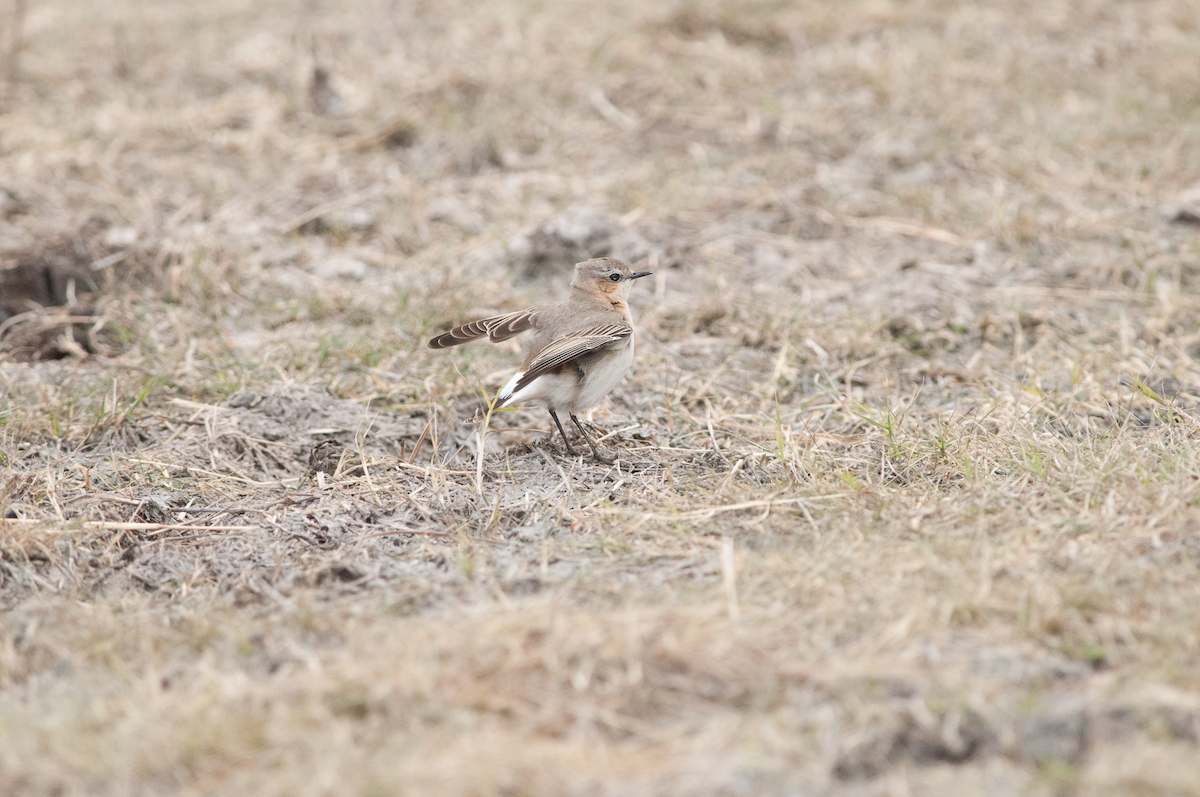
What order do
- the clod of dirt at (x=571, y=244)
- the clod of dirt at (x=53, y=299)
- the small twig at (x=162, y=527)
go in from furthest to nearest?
the clod of dirt at (x=571, y=244) → the clod of dirt at (x=53, y=299) → the small twig at (x=162, y=527)

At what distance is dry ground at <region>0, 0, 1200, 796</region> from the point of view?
2949 millimetres

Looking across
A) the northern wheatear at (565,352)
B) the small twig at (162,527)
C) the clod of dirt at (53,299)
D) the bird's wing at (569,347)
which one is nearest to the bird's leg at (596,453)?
the northern wheatear at (565,352)

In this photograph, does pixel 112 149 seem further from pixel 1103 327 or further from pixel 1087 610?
pixel 1087 610

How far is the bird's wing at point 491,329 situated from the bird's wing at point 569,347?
19cm

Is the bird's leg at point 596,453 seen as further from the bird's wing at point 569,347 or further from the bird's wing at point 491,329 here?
the bird's wing at point 491,329

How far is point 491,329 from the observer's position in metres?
5.29

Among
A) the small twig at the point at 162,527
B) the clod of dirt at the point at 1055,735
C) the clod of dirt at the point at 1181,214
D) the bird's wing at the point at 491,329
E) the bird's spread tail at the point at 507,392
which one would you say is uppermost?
the clod of dirt at the point at 1055,735

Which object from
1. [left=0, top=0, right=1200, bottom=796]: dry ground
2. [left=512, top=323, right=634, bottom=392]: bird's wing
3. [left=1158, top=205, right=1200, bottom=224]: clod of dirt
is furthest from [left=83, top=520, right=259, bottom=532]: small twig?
[left=1158, top=205, right=1200, bottom=224]: clod of dirt

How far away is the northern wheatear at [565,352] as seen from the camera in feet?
16.8

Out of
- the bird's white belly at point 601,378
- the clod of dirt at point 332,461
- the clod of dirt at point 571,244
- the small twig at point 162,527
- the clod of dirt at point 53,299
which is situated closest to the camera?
the small twig at point 162,527

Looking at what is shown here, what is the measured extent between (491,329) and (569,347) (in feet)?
1.28

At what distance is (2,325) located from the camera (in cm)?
620

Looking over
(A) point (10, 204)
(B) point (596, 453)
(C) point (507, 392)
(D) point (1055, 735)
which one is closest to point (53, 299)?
(A) point (10, 204)

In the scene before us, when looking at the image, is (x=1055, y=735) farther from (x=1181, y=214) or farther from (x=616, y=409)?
(x=1181, y=214)
